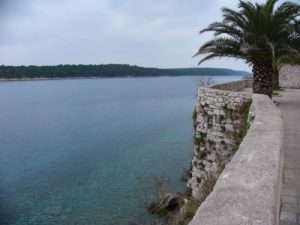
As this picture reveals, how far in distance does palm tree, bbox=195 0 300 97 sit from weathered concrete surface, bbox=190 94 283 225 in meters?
8.55

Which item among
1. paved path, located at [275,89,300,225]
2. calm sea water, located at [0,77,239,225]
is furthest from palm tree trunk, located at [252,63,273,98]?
calm sea water, located at [0,77,239,225]

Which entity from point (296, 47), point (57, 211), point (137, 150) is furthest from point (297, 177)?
point (137, 150)

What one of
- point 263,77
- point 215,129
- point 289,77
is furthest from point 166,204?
point 289,77

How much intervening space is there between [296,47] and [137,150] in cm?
1724

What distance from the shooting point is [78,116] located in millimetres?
49438

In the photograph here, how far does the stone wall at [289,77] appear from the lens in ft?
74.9

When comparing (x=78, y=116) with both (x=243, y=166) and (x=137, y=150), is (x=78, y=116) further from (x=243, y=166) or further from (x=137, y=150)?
(x=243, y=166)

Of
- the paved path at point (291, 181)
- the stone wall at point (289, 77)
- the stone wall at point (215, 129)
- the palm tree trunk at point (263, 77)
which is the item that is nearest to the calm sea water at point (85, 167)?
the stone wall at point (215, 129)

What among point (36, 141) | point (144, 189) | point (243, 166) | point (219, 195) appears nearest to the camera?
point (219, 195)

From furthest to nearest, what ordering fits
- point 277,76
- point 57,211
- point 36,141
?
point 36,141, point 277,76, point 57,211

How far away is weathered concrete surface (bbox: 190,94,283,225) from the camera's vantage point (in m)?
2.08

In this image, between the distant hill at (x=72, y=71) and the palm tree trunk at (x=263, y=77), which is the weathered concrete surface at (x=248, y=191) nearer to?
the palm tree trunk at (x=263, y=77)

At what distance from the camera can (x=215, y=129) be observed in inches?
408

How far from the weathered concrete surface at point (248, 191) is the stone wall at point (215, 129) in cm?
552
